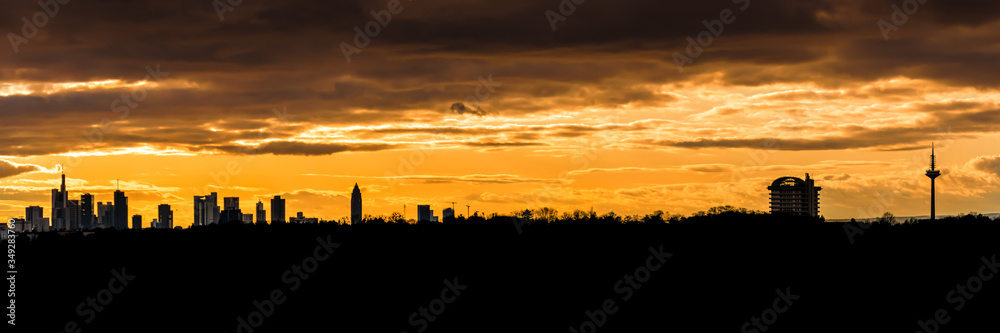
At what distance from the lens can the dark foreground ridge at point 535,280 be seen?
13750 centimetres

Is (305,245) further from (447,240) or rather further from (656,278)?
(656,278)

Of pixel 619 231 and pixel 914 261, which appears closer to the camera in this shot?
pixel 914 261

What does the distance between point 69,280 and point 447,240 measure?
226 feet

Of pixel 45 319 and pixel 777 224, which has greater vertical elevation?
pixel 777 224

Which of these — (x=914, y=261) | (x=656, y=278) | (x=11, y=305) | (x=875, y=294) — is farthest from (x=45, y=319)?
(x=914, y=261)

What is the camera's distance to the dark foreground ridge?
451ft

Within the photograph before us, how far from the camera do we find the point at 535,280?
161m

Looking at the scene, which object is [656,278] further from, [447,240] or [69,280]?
[69,280]

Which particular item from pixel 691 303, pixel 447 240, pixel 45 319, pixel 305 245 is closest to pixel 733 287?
pixel 691 303

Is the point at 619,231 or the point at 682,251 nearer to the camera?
the point at 682,251

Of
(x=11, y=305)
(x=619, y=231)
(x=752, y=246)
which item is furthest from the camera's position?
(x=619, y=231)

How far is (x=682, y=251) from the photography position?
549 feet

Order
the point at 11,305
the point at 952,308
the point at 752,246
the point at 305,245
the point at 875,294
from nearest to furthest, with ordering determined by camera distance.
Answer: the point at 952,308 < the point at 875,294 < the point at 11,305 < the point at 752,246 < the point at 305,245

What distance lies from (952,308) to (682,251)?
1813 inches
